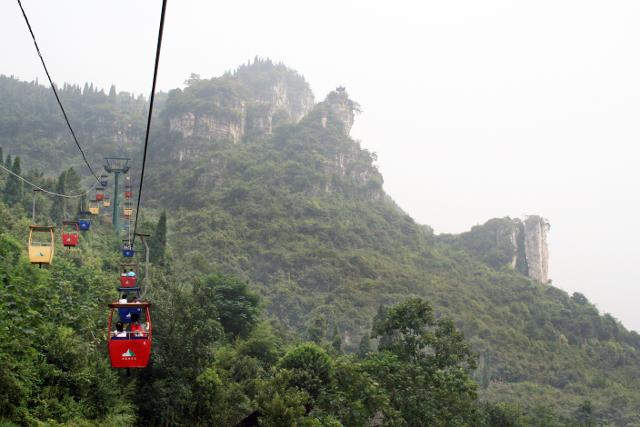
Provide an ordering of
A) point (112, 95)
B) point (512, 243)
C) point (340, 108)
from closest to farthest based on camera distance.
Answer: point (512, 243) < point (340, 108) < point (112, 95)

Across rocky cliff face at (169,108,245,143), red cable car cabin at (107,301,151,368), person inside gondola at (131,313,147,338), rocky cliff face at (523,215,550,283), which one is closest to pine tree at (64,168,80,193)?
person inside gondola at (131,313,147,338)

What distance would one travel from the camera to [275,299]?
63719 millimetres

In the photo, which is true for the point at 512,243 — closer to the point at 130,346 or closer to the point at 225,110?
the point at 225,110

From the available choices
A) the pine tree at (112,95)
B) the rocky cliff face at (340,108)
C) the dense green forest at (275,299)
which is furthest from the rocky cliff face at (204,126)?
the pine tree at (112,95)

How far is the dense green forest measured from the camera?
21641mm

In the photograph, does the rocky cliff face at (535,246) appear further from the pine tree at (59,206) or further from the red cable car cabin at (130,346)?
the red cable car cabin at (130,346)

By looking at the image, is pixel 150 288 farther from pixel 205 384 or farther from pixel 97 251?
pixel 97 251

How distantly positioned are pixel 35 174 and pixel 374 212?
54598mm

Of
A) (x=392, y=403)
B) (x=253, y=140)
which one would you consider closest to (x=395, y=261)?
(x=253, y=140)

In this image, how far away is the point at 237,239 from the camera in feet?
241

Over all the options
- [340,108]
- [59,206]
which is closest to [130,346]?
[59,206]

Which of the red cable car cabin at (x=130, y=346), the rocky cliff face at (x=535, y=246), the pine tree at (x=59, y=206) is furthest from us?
the rocky cliff face at (x=535, y=246)

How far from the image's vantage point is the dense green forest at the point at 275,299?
21.6 m

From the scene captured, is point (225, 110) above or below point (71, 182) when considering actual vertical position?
above
